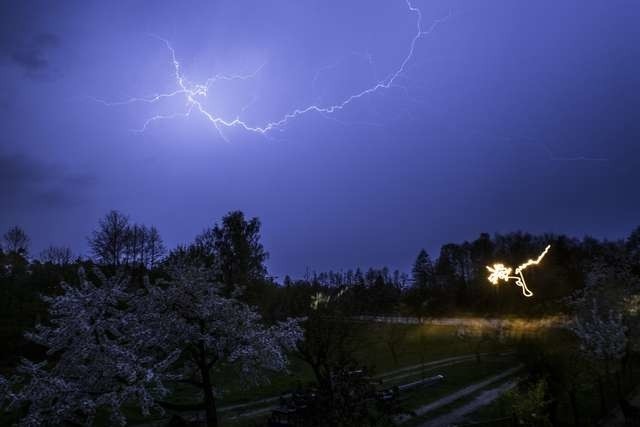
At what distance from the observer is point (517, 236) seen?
98500mm

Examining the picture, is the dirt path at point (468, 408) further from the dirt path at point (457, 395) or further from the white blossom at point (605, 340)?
the white blossom at point (605, 340)

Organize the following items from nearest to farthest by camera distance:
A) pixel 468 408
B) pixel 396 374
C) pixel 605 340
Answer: pixel 605 340 < pixel 468 408 < pixel 396 374

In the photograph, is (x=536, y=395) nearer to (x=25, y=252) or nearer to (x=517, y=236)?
(x=25, y=252)

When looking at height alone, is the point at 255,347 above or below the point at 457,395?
above

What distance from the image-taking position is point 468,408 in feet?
79.3

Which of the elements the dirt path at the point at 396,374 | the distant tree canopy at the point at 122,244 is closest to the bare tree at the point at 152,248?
the distant tree canopy at the point at 122,244

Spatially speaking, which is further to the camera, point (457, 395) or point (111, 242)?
point (111, 242)

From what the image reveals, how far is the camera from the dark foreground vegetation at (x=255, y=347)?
1122 cm

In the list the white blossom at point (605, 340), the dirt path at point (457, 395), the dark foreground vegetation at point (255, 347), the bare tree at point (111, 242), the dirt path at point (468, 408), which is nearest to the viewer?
the dark foreground vegetation at point (255, 347)

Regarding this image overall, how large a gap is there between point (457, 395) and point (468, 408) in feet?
10.2

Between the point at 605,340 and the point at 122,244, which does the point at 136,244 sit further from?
the point at 605,340

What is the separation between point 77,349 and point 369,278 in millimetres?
→ 109918

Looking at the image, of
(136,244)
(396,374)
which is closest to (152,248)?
(136,244)

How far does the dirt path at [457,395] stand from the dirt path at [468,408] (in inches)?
35.6
